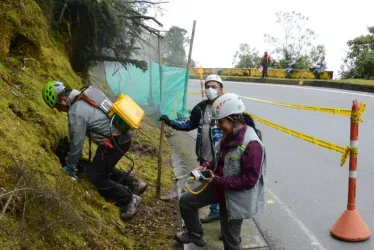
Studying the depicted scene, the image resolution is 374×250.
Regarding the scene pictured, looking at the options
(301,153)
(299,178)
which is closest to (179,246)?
(299,178)

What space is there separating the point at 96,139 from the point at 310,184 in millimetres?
3685

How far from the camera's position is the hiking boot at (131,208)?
4.67m

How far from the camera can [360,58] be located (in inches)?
1046

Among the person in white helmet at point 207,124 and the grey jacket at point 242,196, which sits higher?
the person in white helmet at point 207,124

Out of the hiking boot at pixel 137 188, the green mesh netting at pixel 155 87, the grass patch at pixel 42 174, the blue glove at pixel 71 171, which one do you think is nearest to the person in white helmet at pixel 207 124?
the hiking boot at pixel 137 188

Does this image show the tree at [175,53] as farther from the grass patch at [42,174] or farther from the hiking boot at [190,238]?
the hiking boot at [190,238]

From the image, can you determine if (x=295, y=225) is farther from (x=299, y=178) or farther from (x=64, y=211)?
(x=64, y=211)

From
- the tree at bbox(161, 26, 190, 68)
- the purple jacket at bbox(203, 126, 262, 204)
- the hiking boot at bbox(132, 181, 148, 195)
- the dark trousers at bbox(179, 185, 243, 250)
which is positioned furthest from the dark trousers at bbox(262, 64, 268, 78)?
the purple jacket at bbox(203, 126, 262, 204)

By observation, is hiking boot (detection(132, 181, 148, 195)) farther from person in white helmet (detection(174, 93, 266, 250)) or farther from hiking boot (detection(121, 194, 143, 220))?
person in white helmet (detection(174, 93, 266, 250))

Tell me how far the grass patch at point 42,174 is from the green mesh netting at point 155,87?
4.89 metres

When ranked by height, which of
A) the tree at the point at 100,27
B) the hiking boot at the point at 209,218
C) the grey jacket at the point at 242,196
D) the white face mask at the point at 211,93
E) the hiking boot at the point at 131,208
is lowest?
the hiking boot at the point at 209,218

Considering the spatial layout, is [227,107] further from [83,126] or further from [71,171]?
[71,171]

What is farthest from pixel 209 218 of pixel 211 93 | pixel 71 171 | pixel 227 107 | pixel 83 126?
pixel 227 107

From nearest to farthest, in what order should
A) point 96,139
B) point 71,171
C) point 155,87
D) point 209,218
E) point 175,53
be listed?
1. point 71,171
2. point 96,139
3. point 209,218
4. point 155,87
5. point 175,53
